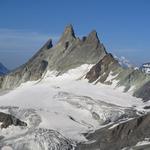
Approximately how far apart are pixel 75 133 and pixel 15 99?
3780cm

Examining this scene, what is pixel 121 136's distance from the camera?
99.8 metres

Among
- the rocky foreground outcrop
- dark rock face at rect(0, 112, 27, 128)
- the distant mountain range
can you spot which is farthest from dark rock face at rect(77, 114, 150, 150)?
the rocky foreground outcrop

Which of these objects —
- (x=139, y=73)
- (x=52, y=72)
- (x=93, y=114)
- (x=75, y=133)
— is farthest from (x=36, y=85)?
(x=75, y=133)

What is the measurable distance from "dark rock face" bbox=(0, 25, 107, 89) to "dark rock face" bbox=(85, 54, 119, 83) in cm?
712

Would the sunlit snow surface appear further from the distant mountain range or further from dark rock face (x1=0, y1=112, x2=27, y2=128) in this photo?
dark rock face (x1=0, y1=112, x2=27, y2=128)

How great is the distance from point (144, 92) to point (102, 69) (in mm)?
20158

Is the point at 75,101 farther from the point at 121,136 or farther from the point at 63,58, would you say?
the point at 63,58

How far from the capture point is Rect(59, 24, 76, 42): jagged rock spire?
636ft

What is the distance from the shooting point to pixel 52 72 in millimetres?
177125

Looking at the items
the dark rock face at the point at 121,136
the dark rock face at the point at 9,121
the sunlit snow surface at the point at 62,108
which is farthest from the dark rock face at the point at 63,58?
the dark rock face at the point at 121,136

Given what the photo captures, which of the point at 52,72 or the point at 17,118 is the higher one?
the point at 52,72

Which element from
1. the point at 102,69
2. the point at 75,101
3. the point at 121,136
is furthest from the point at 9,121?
the point at 102,69

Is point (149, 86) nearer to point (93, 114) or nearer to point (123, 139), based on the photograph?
point (93, 114)

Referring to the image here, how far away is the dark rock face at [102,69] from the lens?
162 metres
